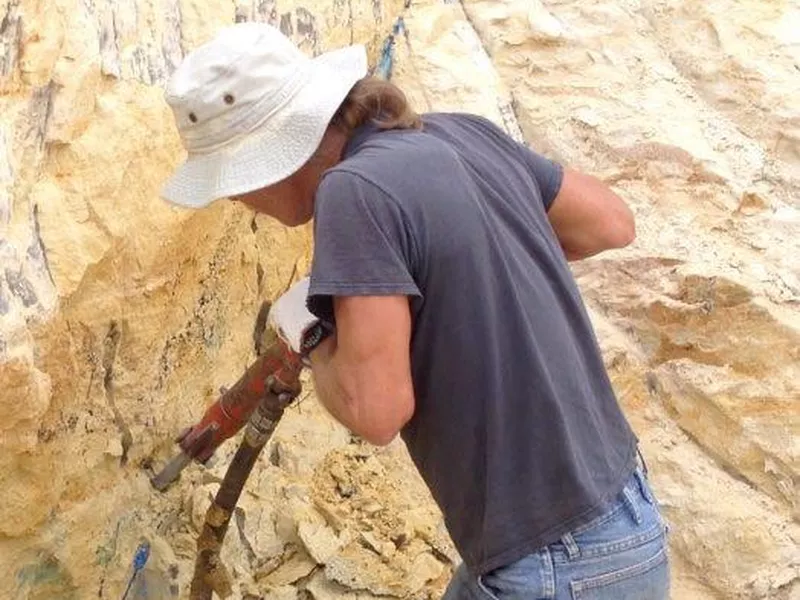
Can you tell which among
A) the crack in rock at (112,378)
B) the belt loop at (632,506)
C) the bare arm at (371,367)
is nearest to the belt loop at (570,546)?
the belt loop at (632,506)

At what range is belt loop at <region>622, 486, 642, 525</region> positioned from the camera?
2.14m

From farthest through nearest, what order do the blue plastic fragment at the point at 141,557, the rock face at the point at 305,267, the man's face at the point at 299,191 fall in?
the blue plastic fragment at the point at 141,557, the rock face at the point at 305,267, the man's face at the point at 299,191

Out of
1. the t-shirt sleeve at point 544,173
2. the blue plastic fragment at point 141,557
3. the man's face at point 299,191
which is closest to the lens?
the man's face at point 299,191

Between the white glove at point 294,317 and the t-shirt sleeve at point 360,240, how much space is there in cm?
23

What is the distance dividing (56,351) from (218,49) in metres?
0.90

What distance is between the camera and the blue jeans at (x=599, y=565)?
6.74ft

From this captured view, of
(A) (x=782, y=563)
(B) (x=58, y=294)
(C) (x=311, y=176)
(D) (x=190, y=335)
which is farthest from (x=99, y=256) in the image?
(A) (x=782, y=563)

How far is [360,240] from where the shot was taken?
6.01 ft

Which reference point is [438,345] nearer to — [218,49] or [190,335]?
[218,49]

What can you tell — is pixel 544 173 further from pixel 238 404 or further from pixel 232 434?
pixel 232 434

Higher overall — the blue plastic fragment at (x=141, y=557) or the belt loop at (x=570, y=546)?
the belt loop at (x=570, y=546)

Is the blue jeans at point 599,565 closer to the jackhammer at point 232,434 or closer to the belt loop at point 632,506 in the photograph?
the belt loop at point 632,506

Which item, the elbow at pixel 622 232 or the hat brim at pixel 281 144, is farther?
the elbow at pixel 622 232

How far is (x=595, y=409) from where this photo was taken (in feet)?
6.96
